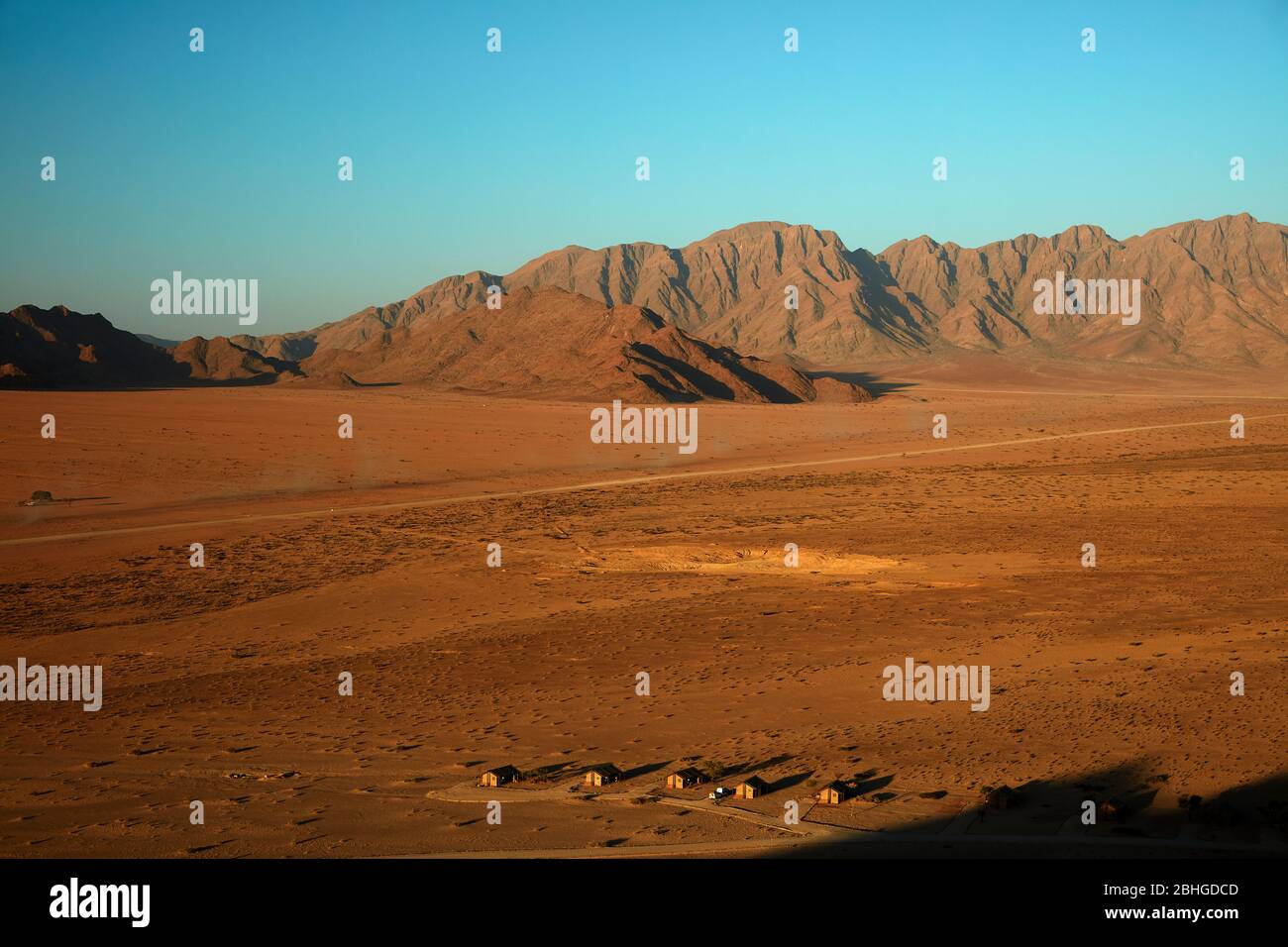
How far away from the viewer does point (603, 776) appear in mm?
9062

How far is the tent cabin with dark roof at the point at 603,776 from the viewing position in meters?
8.98

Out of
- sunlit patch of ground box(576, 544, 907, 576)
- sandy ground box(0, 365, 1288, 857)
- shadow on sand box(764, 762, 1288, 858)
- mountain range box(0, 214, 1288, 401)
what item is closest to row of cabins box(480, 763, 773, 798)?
sandy ground box(0, 365, 1288, 857)

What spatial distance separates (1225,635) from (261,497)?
2541cm

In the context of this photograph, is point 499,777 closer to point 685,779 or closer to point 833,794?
point 685,779

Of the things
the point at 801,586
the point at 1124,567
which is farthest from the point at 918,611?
the point at 1124,567

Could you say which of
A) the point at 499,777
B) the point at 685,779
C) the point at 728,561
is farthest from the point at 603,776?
the point at 728,561

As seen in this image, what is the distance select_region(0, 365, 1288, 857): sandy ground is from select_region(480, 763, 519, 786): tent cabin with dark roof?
0.16 m

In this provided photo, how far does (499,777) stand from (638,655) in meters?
5.06

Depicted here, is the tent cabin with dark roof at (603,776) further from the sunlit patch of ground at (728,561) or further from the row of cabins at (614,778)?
the sunlit patch of ground at (728,561)

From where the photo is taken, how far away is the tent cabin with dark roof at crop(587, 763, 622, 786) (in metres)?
8.98

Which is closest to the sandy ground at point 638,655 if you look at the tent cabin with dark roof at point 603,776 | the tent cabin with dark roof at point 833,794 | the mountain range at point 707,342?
the tent cabin with dark roof at point 603,776

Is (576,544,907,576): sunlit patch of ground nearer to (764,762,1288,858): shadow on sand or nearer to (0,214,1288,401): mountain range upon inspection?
(764,762,1288,858): shadow on sand

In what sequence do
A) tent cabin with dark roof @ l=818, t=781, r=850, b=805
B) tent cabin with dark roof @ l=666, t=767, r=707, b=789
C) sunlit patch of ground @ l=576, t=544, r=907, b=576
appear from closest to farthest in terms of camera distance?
tent cabin with dark roof @ l=818, t=781, r=850, b=805 < tent cabin with dark roof @ l=666, t=767, r=707, b=789 < sunlit patch of ground @ l=576, t=544, r=907, b=576
